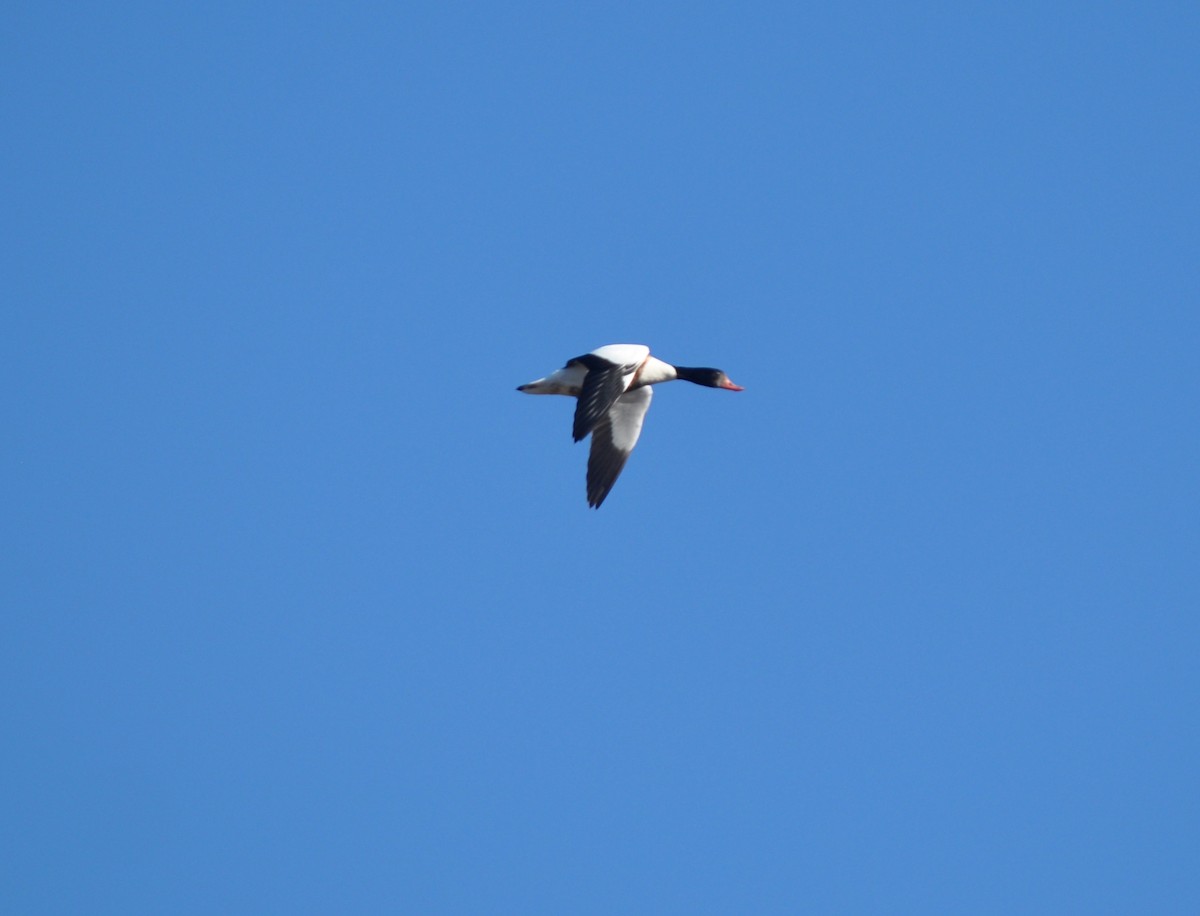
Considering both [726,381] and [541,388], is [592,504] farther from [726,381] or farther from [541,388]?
[726,381]

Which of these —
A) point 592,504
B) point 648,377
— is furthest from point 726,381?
point 592,504

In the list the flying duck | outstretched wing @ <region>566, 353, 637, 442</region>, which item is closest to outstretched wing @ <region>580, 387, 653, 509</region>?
the flying duck

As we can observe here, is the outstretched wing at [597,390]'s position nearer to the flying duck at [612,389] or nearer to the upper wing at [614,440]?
the flying duck at [612,389]

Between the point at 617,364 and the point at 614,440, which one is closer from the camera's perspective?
the point at 617,364

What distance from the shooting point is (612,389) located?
17203mm

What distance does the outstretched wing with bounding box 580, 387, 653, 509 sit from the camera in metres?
18.9

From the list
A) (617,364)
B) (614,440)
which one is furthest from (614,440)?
(617,364)

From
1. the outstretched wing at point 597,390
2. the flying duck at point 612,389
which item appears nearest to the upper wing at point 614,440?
the flying duck at point 612,389

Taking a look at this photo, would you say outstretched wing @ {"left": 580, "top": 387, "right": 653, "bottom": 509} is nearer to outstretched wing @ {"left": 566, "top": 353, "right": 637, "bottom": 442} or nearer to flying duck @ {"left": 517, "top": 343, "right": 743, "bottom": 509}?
flying duck @ {"left": 517, "top": 343, "right": 743, "bottom": 509}

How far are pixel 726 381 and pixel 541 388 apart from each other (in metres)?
3.04

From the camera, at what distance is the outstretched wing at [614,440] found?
18.9 meters

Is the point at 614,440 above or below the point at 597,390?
above

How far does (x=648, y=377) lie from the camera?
2011 cm

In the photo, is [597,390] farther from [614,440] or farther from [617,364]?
[614,440]
